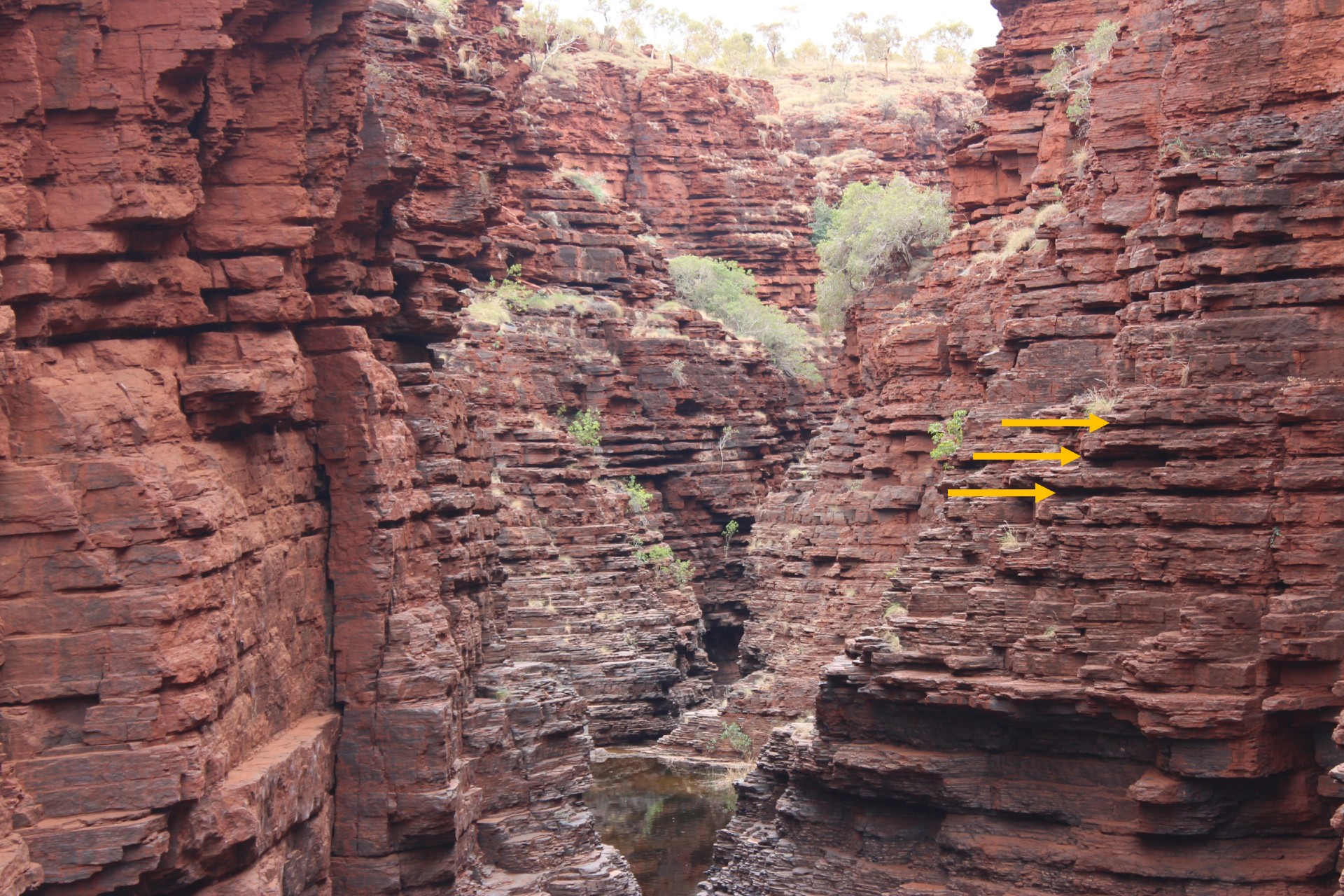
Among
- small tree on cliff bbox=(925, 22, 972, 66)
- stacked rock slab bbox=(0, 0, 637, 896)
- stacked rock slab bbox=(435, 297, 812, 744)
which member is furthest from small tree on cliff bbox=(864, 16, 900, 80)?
stacked rock slab bbox=(0, 0, 637, 896)

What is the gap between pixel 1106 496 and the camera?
77.0ft

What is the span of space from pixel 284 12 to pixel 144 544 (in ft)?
23.0

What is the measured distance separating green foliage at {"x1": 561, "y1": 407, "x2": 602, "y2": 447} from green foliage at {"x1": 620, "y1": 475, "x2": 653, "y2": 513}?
1666 millimetres

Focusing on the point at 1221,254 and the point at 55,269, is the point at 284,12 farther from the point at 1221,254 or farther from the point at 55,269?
the point at 1221,254

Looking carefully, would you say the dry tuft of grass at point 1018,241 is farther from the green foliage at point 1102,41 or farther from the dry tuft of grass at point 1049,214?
the green foliage at point 1102,41

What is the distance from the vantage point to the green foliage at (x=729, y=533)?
59.2 metres

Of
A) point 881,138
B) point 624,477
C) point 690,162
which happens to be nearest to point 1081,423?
point 624,477

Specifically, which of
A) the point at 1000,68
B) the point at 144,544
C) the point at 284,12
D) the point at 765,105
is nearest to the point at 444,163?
the point at 284,12

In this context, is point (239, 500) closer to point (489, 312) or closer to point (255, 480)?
point (255, 480)

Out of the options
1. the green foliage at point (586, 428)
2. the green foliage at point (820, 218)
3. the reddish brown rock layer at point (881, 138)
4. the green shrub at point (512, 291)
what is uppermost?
the reddish brown rock layer at point (881, 138)

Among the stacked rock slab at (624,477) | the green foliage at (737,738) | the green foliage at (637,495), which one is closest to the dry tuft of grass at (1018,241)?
the stacked rock slab at (624,477)

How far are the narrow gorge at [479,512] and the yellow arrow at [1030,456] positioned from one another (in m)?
0.23

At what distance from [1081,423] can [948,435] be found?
10208 millimetres

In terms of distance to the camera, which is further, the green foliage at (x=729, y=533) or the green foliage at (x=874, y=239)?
the green foliage at (x=729, y=533)
